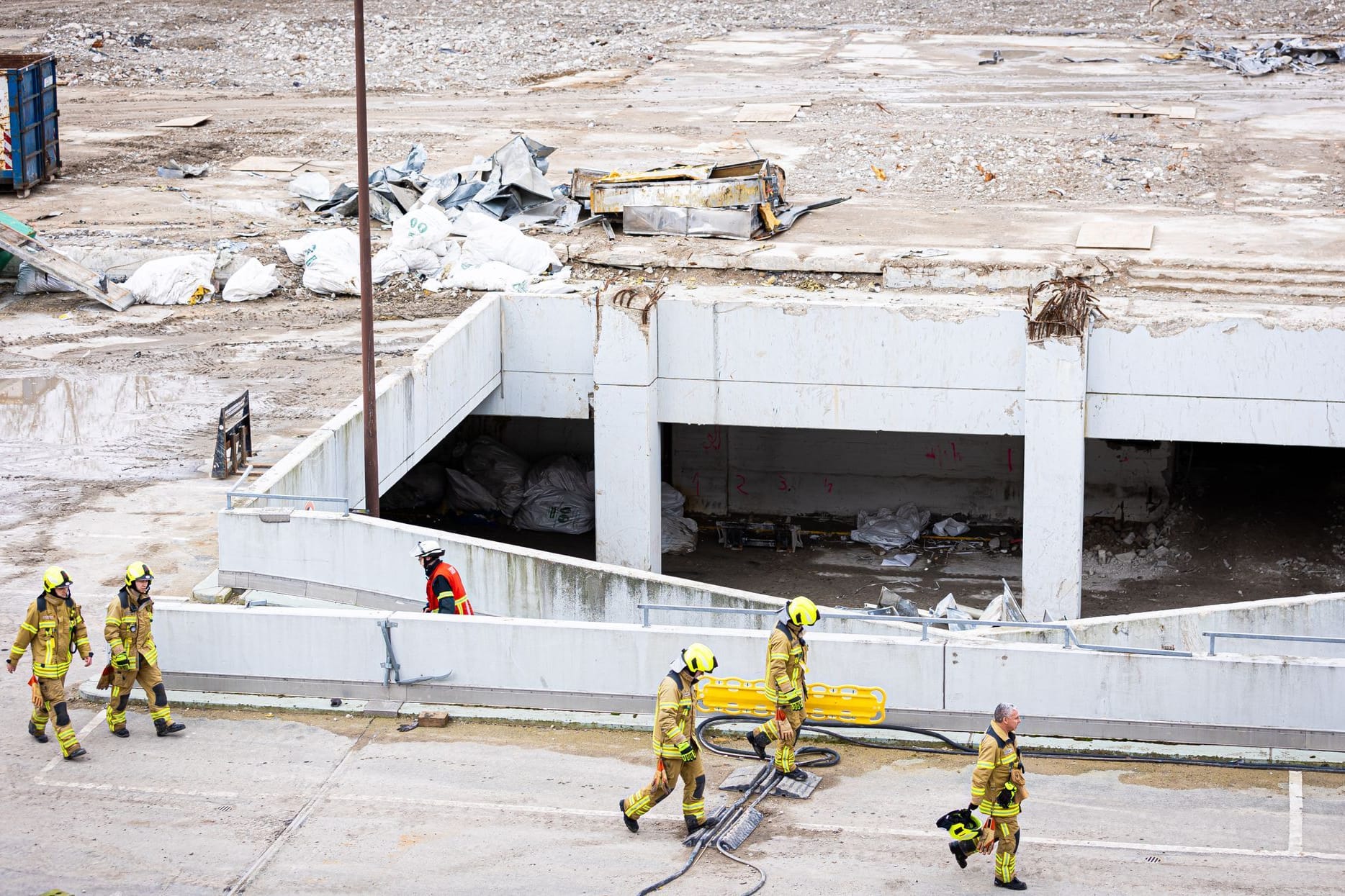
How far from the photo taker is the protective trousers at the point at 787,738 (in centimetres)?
988

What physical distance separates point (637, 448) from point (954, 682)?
816 centimetres

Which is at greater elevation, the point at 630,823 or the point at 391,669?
the point at 391,669

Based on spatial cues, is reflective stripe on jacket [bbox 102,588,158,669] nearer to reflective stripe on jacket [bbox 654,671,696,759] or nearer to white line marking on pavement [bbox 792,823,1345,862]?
reflective stripe on jacket [bbox 654,671,696,759]

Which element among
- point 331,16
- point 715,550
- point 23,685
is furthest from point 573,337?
point 331,16

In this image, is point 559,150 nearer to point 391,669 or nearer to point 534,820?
point 391,669

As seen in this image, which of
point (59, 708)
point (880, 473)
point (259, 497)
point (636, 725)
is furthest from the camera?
point (880, 473)

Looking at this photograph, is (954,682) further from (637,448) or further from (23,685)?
(637,448)

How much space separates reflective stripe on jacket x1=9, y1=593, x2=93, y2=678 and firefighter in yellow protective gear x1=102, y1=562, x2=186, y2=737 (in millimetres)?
268

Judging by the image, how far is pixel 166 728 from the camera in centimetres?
1062

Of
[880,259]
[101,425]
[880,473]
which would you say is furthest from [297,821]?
[880,473]

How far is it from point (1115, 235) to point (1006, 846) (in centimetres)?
1445

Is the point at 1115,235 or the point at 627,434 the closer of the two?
the point at 627,434

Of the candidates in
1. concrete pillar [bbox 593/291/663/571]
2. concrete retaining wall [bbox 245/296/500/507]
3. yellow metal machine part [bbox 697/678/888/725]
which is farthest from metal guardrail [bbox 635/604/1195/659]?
concrete pillar [bbox 593/291/663/571]

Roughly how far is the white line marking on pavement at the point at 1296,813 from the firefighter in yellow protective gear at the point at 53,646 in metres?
7.69
